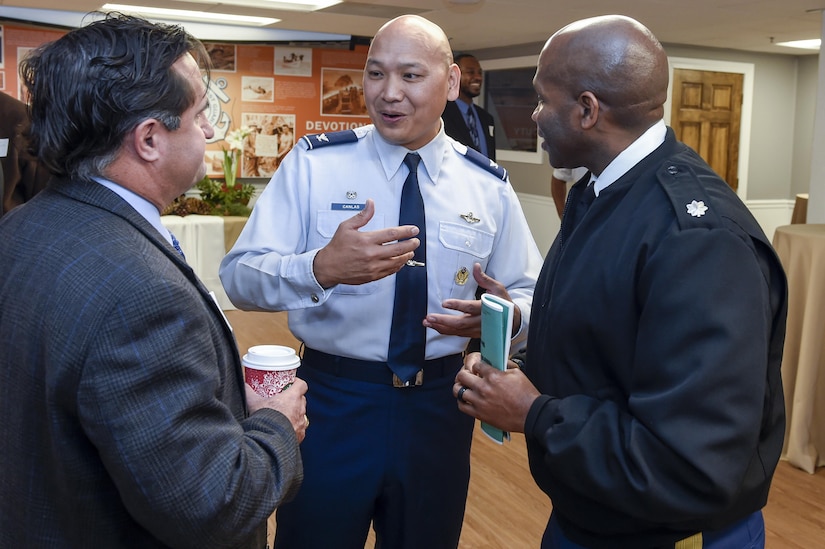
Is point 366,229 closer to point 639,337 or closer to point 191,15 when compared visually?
point 639,337

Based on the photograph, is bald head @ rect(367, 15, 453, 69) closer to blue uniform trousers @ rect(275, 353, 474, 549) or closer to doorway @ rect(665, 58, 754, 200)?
blue uniform trousers @ rect(275, 353, 474, 549)

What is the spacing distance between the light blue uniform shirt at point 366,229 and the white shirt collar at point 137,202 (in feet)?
2.08

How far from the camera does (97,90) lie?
107cm

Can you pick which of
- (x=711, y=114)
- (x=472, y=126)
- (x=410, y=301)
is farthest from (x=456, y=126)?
(x=711, y=114)

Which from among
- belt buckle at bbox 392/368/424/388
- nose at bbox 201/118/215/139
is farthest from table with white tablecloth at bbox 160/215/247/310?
nose at bbox 201/118/215/139

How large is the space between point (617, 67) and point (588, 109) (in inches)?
3.3

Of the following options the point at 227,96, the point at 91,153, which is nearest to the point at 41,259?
the point at 91,153

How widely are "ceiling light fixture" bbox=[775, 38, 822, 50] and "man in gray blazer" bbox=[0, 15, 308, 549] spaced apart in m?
8.30

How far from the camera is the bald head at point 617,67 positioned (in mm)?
1264

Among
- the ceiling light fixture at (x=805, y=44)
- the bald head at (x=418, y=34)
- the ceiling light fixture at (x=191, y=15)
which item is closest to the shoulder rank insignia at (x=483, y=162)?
the bald head at (x=418, y=34)

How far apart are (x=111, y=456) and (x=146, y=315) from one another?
0.18 meters

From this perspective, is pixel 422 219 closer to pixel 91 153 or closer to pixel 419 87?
pixel 419 87

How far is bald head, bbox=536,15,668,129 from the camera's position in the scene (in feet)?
4.15

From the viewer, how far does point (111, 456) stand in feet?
3.27
